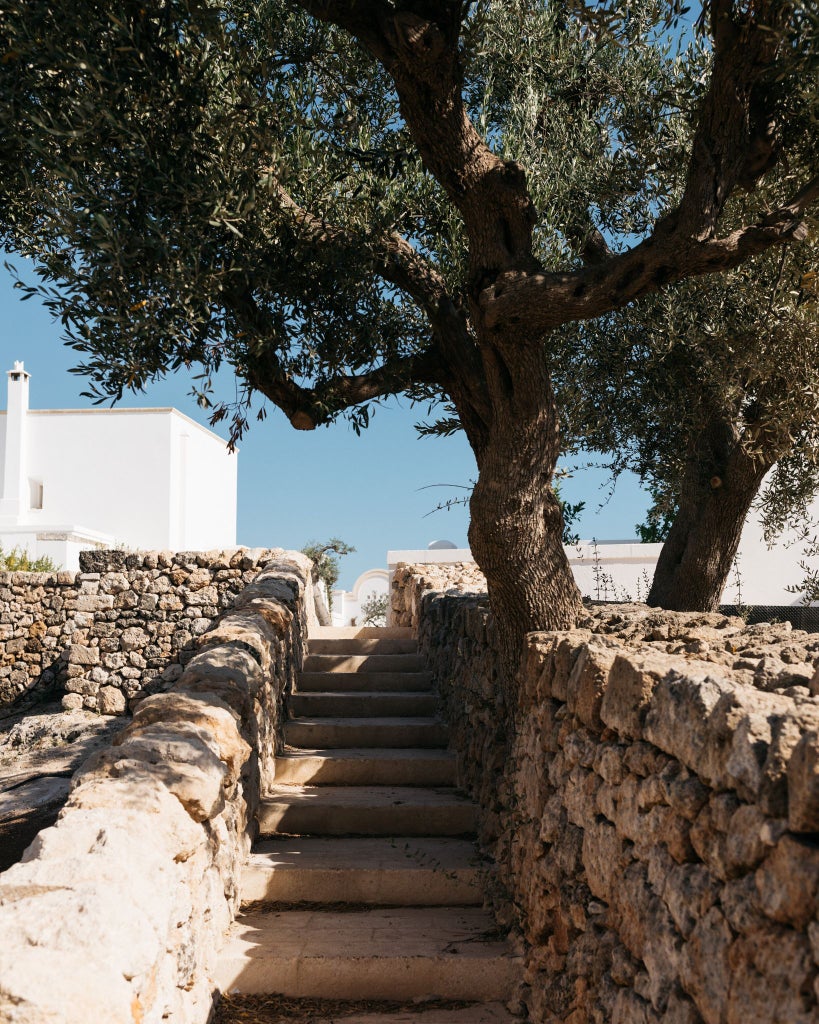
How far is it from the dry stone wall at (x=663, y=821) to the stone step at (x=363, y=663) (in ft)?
13.9

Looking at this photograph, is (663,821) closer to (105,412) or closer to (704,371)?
(704,371)

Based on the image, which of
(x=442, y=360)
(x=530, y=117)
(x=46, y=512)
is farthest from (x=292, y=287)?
(x=46, y=512)

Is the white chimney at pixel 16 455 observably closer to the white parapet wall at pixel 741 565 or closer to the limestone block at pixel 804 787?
the white parapet wall at pixel 741 565

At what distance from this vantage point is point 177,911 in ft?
13.0

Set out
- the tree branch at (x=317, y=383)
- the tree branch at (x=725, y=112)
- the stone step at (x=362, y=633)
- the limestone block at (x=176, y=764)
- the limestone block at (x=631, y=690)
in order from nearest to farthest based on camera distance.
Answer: the limestone block at (x=631, y=690)
the limestone block at (x=176, y=764)
the tree branch at (x=725, y=112)
the tree branch at (x=317, y=383)
the stone step at (x=362, y=633)

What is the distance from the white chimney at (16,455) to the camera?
26891mm

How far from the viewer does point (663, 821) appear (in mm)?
3094

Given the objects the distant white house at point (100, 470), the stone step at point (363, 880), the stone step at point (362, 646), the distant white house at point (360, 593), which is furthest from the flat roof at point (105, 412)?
the stone step at point (363, 880)

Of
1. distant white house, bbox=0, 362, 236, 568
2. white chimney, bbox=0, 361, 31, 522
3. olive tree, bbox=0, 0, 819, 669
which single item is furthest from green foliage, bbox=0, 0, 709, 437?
white chimney, bbox=0, 361, 31, 522

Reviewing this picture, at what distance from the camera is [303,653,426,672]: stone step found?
33.7ft

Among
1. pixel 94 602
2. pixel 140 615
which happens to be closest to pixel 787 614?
pixel 140 615

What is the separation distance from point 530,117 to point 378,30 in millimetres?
2076

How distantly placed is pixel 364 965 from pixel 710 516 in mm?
4528

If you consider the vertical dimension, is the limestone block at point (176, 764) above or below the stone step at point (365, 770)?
above
